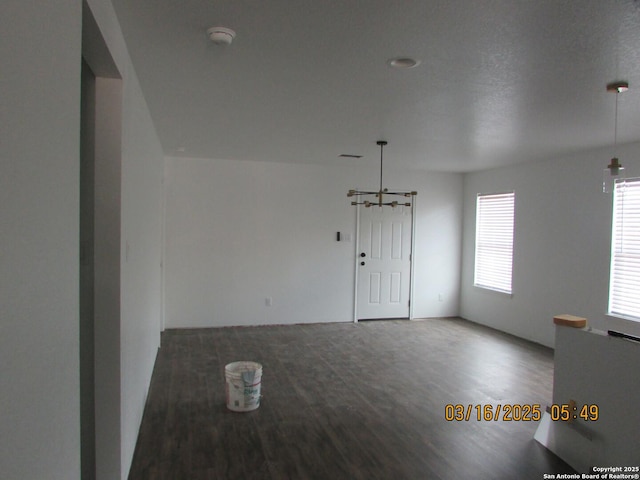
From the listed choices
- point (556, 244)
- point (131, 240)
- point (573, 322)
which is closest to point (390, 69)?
point (131, 240)

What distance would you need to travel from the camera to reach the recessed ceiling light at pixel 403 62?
2.44 meters

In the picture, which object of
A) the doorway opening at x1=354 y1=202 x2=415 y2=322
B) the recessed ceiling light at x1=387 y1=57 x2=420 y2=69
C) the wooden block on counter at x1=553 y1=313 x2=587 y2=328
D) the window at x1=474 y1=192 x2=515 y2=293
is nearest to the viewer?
the recessed ceiling light at x1=387 y1=57 x2=420 y2=69

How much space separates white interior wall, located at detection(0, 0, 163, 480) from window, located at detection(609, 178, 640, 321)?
4993mm

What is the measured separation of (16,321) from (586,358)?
3181 millimetres

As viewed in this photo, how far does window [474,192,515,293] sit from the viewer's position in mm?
6402

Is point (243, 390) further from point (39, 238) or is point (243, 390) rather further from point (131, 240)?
point (39, 238)

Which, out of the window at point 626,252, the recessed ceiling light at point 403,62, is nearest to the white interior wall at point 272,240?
the window at point 626,252

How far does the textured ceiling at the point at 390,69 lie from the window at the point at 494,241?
1.92 metres

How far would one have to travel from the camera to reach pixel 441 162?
625 centimetres

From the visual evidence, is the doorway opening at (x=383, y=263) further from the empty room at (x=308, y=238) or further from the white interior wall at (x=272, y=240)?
the white interior wall at (x=272, y=240)

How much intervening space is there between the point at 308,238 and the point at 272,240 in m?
0.58

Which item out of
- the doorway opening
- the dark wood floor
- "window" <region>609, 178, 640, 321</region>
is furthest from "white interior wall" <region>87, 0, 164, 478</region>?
"window" <region>609, 178, 640, 321</region>

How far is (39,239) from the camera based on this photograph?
983 mm

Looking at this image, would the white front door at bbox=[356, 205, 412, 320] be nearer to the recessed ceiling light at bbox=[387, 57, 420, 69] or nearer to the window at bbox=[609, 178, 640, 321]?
the window at bbox=[609, 178, 640, 321]
